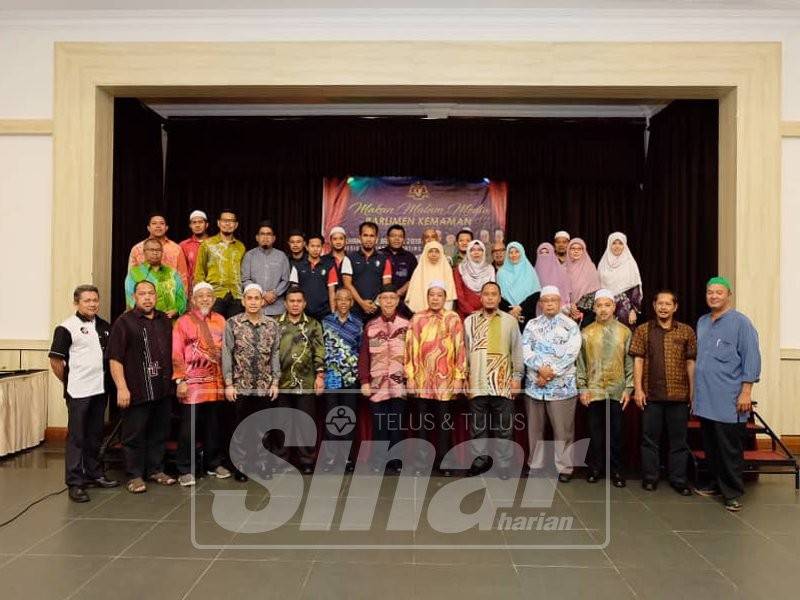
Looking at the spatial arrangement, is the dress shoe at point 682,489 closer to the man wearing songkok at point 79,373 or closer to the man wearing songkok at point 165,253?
the man wearing songkok at point 79,373

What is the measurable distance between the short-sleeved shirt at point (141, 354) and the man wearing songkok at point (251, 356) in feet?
1.38

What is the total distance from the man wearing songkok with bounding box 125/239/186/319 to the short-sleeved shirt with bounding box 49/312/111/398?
102 centimetres

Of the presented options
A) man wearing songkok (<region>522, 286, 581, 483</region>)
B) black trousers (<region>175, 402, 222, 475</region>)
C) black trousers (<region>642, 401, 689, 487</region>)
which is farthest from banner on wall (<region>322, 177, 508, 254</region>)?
black trousers (<region>642, 401, 689, 487</region>)

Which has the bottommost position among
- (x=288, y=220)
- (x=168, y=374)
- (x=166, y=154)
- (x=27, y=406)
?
(x=27, y=406)

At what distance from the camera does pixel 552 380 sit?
15.8 feet

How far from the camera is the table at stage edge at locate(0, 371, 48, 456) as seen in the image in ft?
17.0

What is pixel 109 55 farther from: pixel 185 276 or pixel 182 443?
pixel 182 443

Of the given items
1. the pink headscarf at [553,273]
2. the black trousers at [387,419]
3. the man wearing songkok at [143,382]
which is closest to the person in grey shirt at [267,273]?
the man wearing songkok at [143,382]

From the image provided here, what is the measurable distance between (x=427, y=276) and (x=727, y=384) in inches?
99.4

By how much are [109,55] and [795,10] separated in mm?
5662

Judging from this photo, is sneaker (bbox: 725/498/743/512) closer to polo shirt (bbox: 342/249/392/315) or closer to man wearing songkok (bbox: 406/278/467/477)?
man wearing songkok (bbox: 406/278/467/477)

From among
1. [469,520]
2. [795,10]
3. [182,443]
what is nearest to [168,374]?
[182,443]

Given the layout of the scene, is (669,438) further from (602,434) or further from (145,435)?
(145,435)

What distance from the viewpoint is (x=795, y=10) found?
5.39 meters
